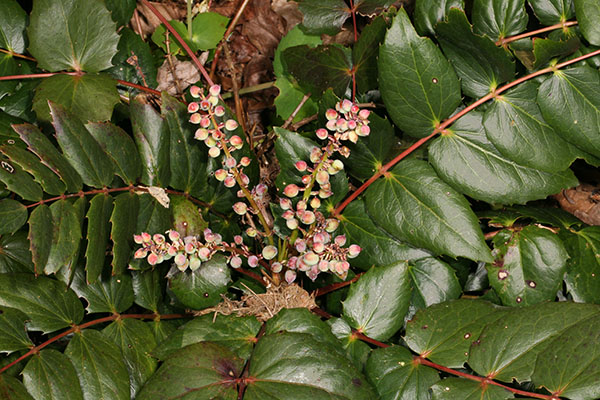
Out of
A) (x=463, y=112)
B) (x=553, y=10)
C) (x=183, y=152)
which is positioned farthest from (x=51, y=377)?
(x=553, y=10)

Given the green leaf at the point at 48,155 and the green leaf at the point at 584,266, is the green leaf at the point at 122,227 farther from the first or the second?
the green leaf at the point at 584,266

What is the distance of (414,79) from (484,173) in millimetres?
288

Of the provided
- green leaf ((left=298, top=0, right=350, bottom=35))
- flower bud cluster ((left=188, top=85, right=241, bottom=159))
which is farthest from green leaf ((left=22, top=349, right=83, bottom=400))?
green leaf ((left=298, top=0, right=350, bottom=35))

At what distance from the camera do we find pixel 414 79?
4.50 ft

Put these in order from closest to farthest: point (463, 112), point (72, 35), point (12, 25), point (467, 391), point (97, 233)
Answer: point (467, 391), point (97, 233), point (463, 112), point (72, 35), point (12, 25)

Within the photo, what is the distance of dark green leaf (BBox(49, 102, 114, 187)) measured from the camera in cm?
131

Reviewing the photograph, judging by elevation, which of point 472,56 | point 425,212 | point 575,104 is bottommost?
point 425,212

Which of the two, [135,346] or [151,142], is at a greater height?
[151,142]

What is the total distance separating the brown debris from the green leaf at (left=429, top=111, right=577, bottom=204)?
469 mm

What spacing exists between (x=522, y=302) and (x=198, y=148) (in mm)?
890

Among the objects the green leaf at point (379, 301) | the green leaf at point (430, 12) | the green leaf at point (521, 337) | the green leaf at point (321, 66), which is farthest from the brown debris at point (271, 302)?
the green leaf at point (430, 12)

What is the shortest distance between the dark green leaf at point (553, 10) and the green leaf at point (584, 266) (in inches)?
21.2

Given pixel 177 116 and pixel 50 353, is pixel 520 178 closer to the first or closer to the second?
pixel 177 116

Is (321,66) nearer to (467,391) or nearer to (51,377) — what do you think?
(467,391)
